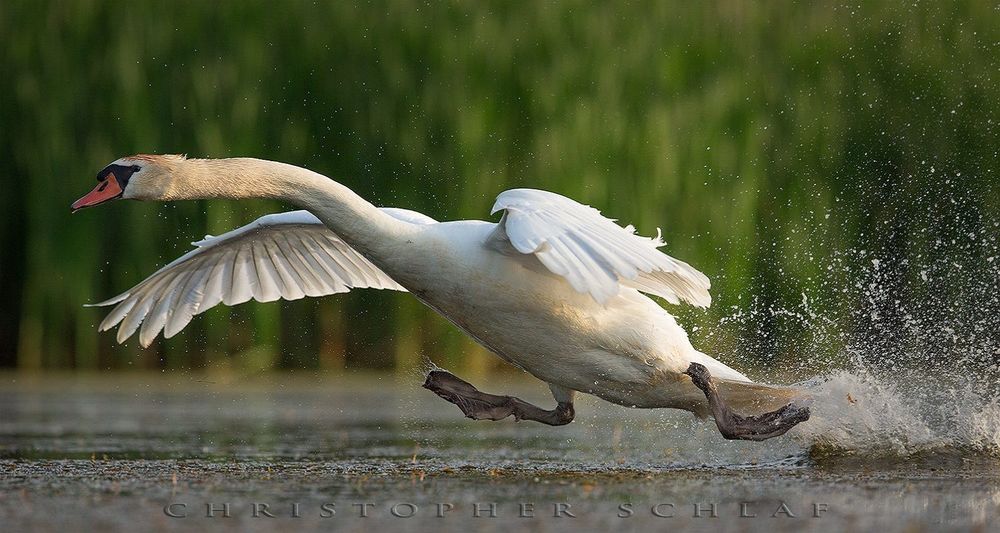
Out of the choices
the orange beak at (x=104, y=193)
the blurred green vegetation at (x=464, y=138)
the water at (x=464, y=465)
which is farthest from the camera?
the blurred green vegetation at (x=464, y=138)

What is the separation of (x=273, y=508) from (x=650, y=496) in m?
1.39

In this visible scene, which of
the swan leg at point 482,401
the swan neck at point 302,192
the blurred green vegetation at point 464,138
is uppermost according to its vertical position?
the blurred green vegetation at point 464,138

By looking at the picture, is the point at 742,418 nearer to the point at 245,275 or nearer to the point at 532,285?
the point at 532,285

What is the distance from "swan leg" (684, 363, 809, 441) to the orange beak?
256 cm


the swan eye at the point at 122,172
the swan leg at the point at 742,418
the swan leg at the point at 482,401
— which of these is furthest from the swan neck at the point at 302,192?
the swan leg at the point at 742,418

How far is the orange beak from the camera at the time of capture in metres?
6.38

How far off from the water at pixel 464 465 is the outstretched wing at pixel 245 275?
69 centimetres

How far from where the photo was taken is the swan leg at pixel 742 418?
686 cm

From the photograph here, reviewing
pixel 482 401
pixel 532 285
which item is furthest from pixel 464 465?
pixel 532 285

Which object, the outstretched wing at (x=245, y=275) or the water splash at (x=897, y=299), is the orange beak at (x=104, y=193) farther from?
the water splash at (x=897, y=299)

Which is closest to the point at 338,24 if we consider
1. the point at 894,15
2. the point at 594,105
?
the point at 594,105

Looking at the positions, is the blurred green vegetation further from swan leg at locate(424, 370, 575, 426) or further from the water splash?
swan leg at locate(424, 370, 575, 426)

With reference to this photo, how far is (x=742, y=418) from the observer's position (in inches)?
275

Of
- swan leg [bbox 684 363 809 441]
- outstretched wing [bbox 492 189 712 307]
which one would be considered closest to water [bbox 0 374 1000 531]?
swan leg [bbox 684 363 809 441]
